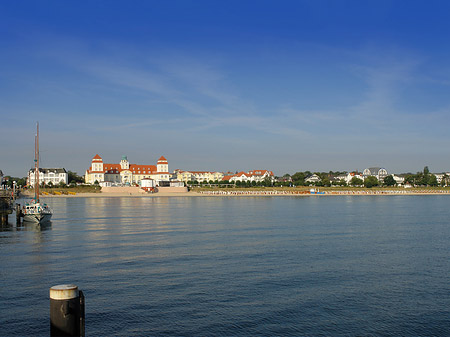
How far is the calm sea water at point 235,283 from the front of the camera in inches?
476

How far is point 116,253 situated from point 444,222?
101 ft

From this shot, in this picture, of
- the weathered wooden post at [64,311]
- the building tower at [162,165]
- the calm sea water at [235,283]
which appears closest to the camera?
the weathered wooden post at [64,311]

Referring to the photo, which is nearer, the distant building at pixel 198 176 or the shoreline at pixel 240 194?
the shoreline at pixel 240 194

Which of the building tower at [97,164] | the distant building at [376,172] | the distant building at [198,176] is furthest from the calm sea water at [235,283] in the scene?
the distant building at [376,172]

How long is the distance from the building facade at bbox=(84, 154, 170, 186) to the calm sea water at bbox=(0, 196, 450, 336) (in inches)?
4387

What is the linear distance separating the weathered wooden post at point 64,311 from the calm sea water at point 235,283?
427 cm

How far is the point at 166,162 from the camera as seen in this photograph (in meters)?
142

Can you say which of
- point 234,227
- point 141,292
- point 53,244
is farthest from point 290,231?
point 141,292

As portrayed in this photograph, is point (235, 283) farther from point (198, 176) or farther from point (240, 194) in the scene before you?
point (198, 176)

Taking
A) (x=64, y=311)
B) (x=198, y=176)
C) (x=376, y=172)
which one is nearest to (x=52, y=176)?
(x=198, y=176)

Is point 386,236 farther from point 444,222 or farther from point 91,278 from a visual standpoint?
point 91,278

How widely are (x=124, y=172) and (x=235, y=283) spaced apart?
128781mm

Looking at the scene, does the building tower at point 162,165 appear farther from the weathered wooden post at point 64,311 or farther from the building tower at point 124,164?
the weathered wooden post at point 64,311

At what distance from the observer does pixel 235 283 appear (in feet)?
53.0
